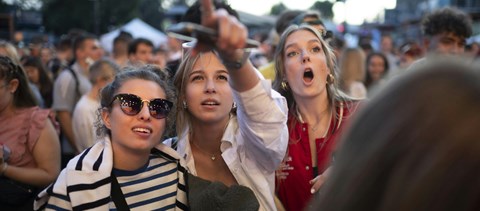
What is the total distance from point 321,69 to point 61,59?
8358mm

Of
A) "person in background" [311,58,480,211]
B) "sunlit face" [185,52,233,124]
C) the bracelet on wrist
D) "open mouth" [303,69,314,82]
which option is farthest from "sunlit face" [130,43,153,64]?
"person in background" [311,58,480,211]

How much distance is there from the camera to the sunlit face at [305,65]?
3.36 meters

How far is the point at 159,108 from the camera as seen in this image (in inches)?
114

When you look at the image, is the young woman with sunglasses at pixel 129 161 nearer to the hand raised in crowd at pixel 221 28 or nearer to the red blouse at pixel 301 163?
the red blouse at pixel 301 163

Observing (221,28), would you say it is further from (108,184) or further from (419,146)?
(108,184)

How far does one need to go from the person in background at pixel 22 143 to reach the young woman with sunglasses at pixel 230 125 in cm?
117

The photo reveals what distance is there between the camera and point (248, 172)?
112 inches

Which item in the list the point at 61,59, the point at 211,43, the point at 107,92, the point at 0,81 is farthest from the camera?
the point at 61,59

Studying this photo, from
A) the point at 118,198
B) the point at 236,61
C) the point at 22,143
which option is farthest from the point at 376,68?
the point at 236,61

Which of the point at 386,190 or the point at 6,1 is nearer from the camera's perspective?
the point at 386,190

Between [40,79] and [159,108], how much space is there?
4546mm

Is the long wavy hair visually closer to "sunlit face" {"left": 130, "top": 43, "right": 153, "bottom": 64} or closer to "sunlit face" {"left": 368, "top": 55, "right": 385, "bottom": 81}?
"sunlit face" {"left": 130, "top": 43, "right": 153, "bottom": 64}

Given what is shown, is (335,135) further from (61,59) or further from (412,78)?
(61,59)

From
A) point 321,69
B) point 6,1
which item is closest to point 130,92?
point 321,69
